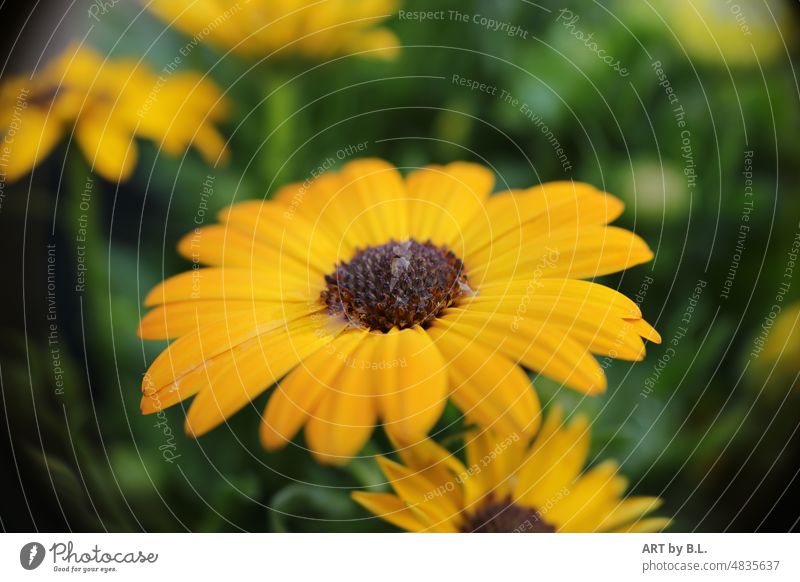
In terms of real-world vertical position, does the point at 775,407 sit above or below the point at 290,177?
below

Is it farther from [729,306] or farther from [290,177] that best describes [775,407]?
[290,177]

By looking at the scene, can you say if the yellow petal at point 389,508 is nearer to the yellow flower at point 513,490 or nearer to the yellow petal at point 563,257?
the yellow flower at point 513,490

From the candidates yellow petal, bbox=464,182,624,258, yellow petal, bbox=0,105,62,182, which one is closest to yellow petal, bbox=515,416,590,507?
yellow petal, bbox=464,182,624,258

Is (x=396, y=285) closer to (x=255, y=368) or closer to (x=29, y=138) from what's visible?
(x=255, y=368)

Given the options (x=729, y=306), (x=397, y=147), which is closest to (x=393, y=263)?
(x=397, y=147)

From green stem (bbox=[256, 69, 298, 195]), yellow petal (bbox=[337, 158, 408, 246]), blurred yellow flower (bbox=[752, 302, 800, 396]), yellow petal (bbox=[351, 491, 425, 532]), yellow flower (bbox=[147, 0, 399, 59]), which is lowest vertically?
yellow petal (bbox=[351, 491, 425, 532])
